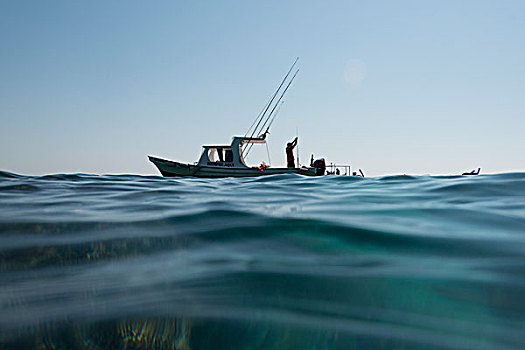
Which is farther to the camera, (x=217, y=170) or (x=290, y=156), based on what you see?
(x=290, y=156)

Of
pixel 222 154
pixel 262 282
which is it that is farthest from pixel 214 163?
pixel 262 282

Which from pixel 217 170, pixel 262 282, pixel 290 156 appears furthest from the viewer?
pixel 290 156

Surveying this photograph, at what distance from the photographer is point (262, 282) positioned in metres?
1.13

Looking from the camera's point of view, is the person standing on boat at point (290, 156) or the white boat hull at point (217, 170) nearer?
the white boat hull at point (217, 170)

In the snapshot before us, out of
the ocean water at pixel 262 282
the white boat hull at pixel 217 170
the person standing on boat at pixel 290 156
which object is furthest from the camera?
the person standing on boat at pixel 290 156

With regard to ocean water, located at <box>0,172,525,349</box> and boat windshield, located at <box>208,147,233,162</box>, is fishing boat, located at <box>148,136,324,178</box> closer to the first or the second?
boat windshield, located at <box>208,147,233,162</box>

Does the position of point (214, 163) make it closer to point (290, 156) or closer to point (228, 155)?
point (228, 155)

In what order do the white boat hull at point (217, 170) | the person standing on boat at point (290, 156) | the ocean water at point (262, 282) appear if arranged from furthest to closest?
the person standing on boat at point (290, 156) < the white boat hull at point (217, 170) < the ocean water at point (262, 282)

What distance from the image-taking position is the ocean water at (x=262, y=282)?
813 millimetres

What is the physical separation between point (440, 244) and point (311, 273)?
2.73 ft

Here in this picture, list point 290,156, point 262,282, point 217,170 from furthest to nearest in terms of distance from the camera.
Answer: point 290,156 < point 217,170 < point 262,282

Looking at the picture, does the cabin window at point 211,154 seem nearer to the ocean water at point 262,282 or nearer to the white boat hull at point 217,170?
the white boat hull at point 217,170

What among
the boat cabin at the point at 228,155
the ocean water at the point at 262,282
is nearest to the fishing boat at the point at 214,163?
the boat cabin at the point at 228,155

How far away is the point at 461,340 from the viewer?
802 millimetres
